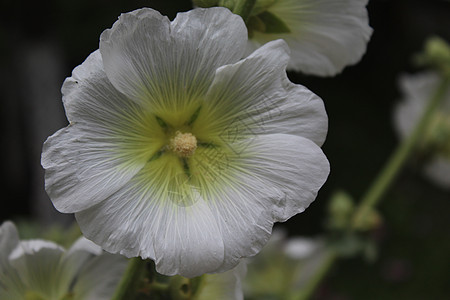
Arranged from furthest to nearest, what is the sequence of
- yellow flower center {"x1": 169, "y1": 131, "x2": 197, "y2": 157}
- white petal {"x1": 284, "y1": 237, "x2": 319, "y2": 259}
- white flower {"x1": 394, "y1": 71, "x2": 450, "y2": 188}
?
white flower {"x1": 394, "y1": 71, "x2": 450, "y2": 188} < white petal {"x1": 284, "y1": 237, "x2": 319, "y2": 259} < yellow flower center {"x1": 169, "y1": 131, "x2": 197, "y2": 157}

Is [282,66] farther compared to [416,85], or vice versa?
[416,85]

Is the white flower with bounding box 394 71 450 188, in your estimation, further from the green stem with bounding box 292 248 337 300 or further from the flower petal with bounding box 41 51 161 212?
the flower petal with bounding box 41 51 161 212

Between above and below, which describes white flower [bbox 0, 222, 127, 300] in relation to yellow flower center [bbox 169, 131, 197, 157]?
below

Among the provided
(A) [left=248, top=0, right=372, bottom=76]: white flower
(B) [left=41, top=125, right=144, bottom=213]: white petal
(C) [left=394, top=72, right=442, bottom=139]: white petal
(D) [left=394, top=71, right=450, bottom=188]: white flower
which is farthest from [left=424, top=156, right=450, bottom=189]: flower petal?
(B) [left=41, top=125, right=144, bottom=213]: white petal

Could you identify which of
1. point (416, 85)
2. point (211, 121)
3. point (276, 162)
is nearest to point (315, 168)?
point (276, 162)

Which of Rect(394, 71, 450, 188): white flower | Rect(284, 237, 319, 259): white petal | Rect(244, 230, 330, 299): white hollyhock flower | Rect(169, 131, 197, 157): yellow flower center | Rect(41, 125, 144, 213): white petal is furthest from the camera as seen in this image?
Rect(394, 71, 450, 188): white flower

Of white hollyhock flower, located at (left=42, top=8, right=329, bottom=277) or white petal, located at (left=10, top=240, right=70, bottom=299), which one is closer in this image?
white hollyhock flower, located at (left=42, top=8, right=329, bottom=277)

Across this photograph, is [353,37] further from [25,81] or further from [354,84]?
[354,84]
